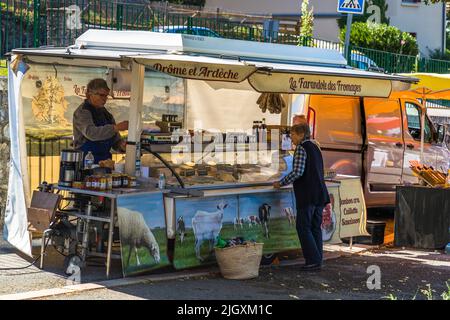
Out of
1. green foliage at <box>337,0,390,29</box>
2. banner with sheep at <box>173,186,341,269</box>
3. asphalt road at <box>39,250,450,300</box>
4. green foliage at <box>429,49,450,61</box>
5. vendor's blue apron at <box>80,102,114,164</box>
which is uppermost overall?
green foliage at <box>337,0,390,29</box>

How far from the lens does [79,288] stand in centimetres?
823

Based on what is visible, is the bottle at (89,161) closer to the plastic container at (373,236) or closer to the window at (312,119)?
the plastic container at (373,236)

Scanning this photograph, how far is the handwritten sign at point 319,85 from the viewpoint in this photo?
29.6 ft

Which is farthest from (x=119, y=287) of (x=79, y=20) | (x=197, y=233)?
(x=79, y=20)

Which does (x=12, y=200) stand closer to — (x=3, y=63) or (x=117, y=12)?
(x=3, y=63)

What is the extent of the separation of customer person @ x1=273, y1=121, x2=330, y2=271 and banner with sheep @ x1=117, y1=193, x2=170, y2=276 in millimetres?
1603

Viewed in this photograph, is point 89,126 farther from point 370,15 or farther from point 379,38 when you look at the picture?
point 370,15

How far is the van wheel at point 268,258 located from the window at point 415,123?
501 cm

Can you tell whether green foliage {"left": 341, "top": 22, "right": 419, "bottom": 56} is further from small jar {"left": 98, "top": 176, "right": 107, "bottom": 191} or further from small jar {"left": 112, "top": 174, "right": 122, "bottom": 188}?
small jar {"left": 98, "top": 176, "right": 107, "bottom": 191}

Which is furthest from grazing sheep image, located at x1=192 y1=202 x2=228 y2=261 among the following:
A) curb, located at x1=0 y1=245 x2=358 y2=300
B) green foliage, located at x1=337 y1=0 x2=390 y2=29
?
green foliage, located at x1=337 y1=0 x2=390 y2=29

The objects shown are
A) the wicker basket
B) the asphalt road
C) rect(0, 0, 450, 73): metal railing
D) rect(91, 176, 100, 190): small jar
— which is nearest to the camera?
the asphalt road

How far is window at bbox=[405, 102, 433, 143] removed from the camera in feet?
46.7

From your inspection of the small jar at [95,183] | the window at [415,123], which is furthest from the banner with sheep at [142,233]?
the window at [415,123]

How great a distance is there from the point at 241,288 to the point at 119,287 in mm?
1205
